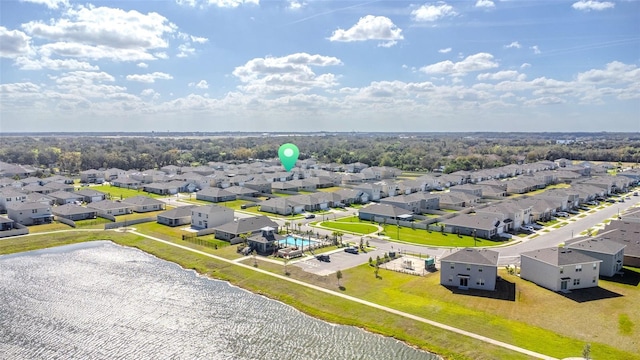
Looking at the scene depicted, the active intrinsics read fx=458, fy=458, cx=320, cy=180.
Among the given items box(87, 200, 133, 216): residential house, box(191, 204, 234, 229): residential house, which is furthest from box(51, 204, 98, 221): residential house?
box(191, 204, 234, 229): residential house

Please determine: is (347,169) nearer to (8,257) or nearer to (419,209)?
(419,209)

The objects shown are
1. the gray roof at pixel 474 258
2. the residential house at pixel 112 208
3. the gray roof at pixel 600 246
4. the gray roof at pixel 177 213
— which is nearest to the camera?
the gray roof at pixel 474 258

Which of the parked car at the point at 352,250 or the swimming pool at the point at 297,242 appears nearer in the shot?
the parked car at the point at 352,250

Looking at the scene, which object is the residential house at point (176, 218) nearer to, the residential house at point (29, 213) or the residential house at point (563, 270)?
the residential house at point (29, 213)

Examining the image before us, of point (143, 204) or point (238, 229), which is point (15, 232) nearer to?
point (143, 204)

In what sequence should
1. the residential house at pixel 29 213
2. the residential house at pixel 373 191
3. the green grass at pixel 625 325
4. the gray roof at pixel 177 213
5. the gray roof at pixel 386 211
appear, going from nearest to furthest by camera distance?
the green grass at pixel 625 325, the residential house at pixel 29 213, the gray roof at pixel 177 213, the gray roof at pixel 386 211, the residential house at pixel 373 191

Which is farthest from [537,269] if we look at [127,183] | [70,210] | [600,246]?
[127,183]

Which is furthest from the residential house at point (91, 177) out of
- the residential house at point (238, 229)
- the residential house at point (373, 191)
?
the residential house at point (238, 229)
